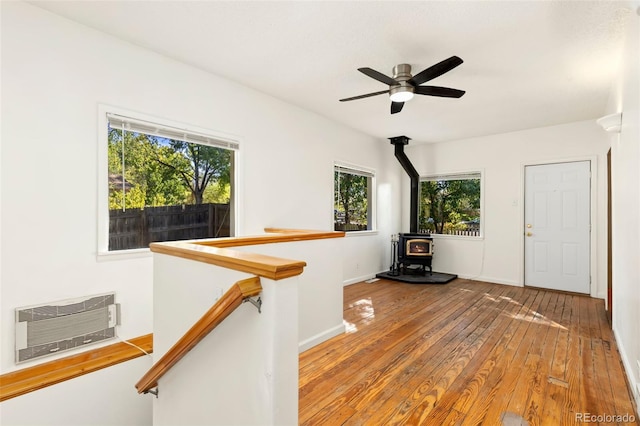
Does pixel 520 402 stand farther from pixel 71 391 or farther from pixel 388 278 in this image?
A: pixel 388 278

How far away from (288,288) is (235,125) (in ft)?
9.33

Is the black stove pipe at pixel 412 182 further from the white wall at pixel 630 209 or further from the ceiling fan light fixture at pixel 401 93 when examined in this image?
the white wall at pixel 630 209

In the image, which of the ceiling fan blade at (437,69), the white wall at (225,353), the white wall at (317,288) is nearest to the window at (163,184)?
the white wall at (225,353)

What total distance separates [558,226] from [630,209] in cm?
320

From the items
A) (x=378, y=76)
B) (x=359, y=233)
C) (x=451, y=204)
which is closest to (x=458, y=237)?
(x=451, y=204)

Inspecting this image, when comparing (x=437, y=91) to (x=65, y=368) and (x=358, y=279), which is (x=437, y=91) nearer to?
(x=358, y=279)

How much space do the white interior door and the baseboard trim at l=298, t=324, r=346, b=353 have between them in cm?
398

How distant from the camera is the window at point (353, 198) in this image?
5363mm

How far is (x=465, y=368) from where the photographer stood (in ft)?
8.32

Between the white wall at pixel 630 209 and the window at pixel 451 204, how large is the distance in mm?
3035

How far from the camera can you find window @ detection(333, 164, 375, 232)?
5363mm

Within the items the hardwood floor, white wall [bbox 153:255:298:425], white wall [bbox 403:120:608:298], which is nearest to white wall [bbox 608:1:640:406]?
the hardwood floor

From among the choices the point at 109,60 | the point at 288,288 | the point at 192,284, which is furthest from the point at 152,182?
the point at 288,288

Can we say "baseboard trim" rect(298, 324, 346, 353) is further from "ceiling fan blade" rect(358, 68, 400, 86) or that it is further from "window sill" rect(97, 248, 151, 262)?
"ceiling fan blade" rect(358, 68, 400, 86)
